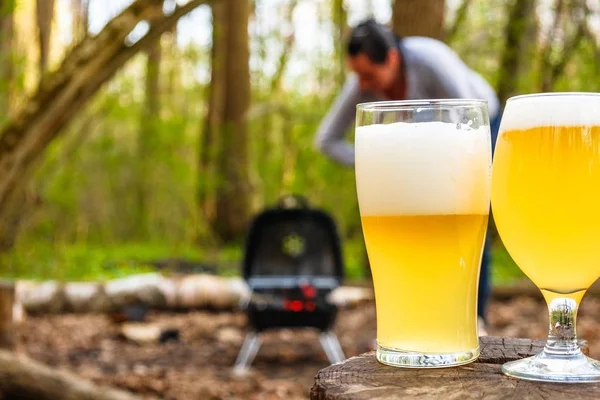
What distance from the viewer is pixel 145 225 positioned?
15773 mm

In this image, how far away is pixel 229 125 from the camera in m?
12.5

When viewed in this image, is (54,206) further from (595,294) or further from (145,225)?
(145,225)

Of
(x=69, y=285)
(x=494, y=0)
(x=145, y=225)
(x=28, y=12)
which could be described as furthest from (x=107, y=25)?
(x=145, y=225)

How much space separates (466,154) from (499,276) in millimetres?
8465

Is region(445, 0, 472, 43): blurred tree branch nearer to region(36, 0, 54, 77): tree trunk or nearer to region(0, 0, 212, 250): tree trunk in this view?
region(36, 0, 54, 77): tree trunk

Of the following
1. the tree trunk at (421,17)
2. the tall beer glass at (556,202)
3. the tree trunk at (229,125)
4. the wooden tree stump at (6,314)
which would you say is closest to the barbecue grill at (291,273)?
the wooden tree stump at (6,314)

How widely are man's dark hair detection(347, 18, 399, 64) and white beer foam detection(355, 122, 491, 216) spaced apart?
8.28ft

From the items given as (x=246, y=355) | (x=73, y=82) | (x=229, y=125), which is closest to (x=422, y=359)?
(x=73, y=82)

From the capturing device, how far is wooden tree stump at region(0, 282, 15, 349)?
15.1ft

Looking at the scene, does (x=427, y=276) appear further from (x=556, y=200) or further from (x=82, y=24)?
(x=82, y=24)

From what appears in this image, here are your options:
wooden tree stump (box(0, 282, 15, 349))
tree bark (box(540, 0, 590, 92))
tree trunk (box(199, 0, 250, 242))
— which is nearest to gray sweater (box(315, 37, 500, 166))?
wooden tree stump (box(0, 282, 15, 349))

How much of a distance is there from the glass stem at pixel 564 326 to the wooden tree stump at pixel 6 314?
4021mm

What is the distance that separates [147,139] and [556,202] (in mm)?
10844

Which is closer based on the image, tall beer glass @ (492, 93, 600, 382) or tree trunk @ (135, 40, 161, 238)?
tall beer glass @ (492, 93, 600, 382)
